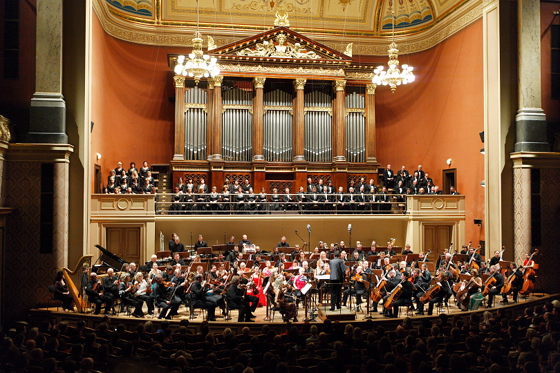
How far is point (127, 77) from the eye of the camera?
20109mm

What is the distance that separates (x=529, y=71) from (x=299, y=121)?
8282mm

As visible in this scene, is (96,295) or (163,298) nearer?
(96,295)

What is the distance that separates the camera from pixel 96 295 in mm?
10977

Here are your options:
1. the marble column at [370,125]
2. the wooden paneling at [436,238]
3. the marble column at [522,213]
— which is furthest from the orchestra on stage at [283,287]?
the marble column at [370,125]

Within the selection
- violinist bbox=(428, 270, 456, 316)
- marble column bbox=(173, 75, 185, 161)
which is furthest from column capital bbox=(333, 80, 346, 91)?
violinist bbox=(428, 270, 456, 316)

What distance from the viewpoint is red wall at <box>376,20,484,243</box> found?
1761cm

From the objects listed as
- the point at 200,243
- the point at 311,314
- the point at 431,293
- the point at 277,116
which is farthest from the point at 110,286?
the point at 277,116

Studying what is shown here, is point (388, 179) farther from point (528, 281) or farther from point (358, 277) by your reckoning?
point (358, 277)

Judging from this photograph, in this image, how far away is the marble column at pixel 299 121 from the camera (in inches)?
776

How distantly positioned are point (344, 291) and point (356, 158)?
27.9 feet

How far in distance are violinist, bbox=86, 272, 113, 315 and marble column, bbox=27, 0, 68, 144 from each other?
3652mm

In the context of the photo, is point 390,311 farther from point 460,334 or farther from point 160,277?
point 160,277

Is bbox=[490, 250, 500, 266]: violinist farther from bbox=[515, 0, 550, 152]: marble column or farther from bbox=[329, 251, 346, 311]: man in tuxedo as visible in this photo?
bbox=[329, 251, 346, 311]: man in tuxedo

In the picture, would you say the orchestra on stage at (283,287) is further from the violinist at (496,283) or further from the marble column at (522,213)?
the marble column at (522,213)
